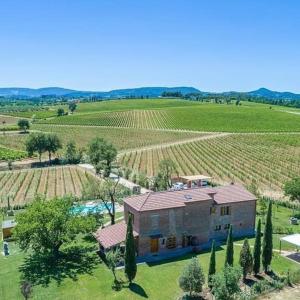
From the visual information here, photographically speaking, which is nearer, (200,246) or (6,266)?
(6,266)

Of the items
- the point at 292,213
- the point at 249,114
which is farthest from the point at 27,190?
the point at 249,114

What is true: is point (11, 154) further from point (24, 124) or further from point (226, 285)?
point (226, 285)

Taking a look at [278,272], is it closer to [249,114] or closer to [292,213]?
[292,213]

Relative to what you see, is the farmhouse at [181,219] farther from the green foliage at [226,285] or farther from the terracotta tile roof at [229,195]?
the green foliage at [226,285]

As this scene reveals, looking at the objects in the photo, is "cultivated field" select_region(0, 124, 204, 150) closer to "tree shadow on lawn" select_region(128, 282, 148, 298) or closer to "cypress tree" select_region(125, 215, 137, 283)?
"tree shadow on lawn" select_region(128, 282, 148, 298)

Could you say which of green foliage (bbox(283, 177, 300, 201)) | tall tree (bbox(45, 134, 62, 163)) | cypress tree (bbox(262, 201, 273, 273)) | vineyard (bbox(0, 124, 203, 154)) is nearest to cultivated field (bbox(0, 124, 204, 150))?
vineyard (bbox(0, 124, 203, 154))

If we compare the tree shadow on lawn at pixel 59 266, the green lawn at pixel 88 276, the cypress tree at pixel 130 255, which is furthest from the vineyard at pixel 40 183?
the cypress tree at pixel 130 255

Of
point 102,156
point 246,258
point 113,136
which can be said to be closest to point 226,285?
point 246,258
